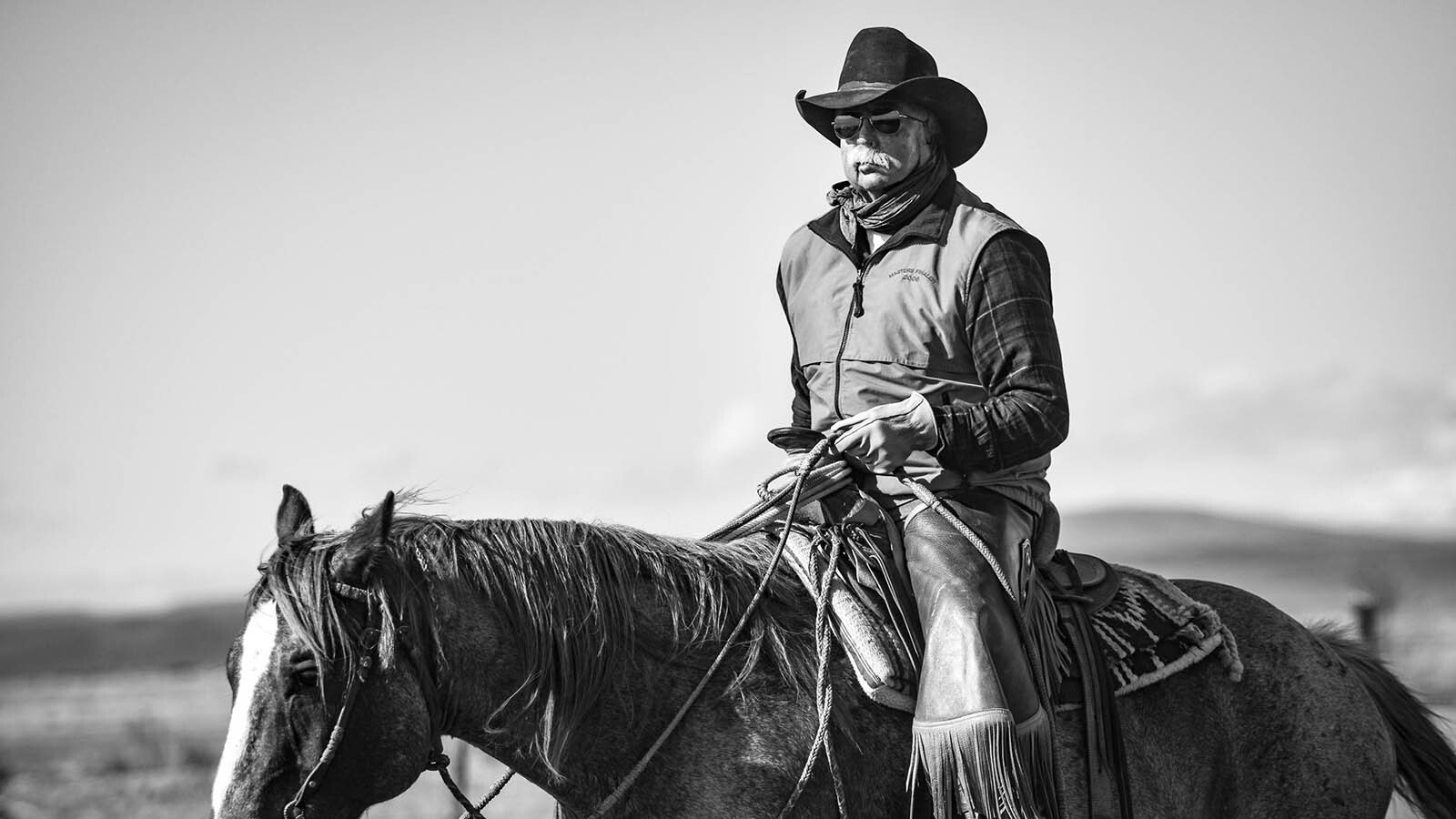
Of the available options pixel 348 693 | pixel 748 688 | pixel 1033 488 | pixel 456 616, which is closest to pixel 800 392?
pixel 1033 488

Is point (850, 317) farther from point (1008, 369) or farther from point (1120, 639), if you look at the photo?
point (1120, 639)

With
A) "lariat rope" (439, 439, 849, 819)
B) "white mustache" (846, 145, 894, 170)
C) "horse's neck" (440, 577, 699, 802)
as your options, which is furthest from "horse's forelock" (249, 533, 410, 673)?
"white mustache" (846, 145, 894, 170)

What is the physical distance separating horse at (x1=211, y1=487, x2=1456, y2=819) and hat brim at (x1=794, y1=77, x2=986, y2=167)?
1.44m

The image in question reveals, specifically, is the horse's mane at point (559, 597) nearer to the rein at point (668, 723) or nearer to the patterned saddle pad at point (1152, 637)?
the rein at point (668, 723)

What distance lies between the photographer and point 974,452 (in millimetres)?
4230

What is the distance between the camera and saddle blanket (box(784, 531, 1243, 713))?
13.3 feet

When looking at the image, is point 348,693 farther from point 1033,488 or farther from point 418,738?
point 1033,488

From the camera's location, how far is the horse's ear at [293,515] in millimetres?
3746

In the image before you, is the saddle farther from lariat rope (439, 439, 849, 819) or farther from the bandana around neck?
the bandana around neck

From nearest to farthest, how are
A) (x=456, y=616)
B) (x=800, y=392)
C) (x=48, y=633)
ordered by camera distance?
(x=456, y=616)
(x=800, y=392)
(x=48, y=633)

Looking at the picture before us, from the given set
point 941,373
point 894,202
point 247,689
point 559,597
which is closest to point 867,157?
point 894,202

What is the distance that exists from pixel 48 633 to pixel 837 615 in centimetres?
5576

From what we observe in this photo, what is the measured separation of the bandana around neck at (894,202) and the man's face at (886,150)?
3cm

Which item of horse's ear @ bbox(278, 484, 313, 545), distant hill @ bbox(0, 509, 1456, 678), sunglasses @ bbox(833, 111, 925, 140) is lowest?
horse's ear @ bbox(278, 484, 313, 545)
